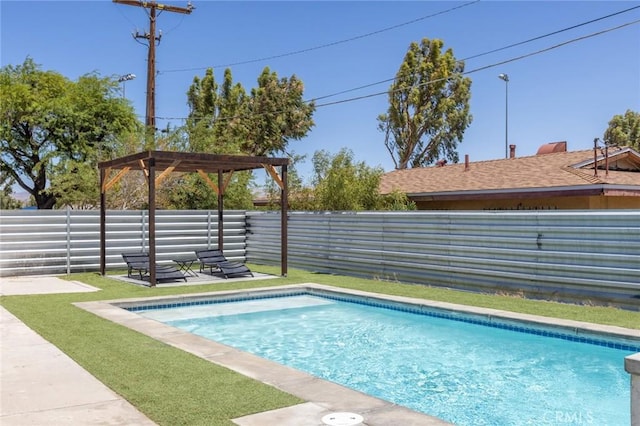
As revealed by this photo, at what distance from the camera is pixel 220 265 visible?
45.6 ft

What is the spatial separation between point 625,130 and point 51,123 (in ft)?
169

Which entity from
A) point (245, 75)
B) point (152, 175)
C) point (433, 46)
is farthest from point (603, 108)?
point (152, 175)

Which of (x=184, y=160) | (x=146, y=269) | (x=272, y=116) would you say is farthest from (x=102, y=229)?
(x=272, y=116)

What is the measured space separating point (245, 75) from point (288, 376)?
31478 mm

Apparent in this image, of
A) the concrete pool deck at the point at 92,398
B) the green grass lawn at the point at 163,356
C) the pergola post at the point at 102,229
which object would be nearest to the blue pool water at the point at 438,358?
the green grass lawn at the point at 163,356

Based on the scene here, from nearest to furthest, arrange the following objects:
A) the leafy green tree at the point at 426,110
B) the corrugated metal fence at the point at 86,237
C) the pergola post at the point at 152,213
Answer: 1. the pergola post at the point at 152,213
2. the corrugated metal fence at the point at 86,237
3. the leafy green tree at the point at 426,110

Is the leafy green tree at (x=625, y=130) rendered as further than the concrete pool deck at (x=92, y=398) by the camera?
Yes

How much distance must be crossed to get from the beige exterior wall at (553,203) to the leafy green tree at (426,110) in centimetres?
1866

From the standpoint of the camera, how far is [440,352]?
7883mm

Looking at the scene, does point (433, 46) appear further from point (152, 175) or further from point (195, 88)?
point (152, 175)

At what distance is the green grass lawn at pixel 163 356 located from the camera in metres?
4.44

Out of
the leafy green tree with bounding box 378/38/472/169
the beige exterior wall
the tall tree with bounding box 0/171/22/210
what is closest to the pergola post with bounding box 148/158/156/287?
the beige exterior wall

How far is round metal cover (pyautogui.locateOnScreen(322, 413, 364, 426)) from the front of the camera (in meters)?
4.10

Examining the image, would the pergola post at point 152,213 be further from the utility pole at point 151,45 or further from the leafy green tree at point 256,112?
the leafy green tree at point 256,112
